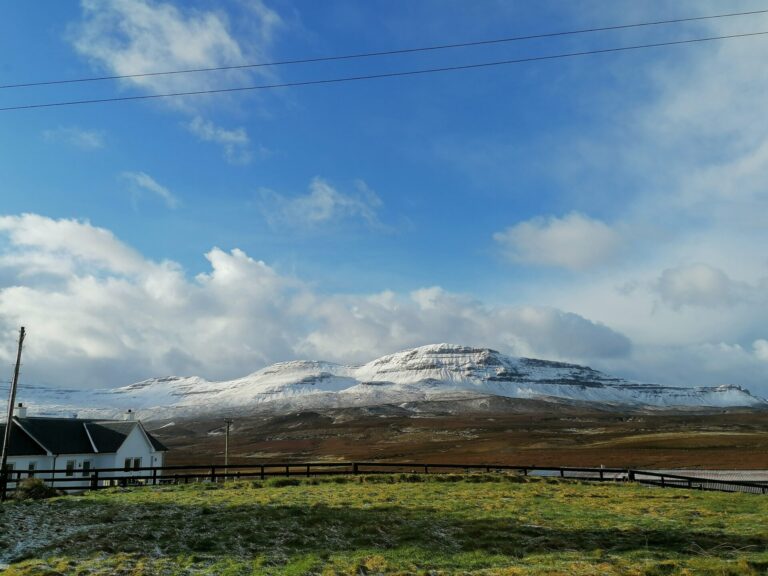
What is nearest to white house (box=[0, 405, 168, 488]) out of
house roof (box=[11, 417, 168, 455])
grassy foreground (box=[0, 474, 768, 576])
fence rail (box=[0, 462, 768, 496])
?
house roof (box=[11, 417, 168, 455])

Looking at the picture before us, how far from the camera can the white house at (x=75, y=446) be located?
156 ft

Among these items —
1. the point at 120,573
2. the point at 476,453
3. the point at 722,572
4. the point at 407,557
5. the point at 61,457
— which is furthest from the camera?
the point at 476,453

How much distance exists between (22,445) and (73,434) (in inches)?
204

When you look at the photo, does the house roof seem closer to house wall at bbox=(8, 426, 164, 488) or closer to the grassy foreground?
house wall at bbox=(8, 426, 164, 488)

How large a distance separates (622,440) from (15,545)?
131818 millimetres

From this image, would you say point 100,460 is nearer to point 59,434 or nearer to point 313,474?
point 59,434

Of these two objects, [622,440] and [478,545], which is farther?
[622,440]

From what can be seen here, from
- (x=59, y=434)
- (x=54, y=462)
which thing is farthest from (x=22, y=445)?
(x=59, y=434)

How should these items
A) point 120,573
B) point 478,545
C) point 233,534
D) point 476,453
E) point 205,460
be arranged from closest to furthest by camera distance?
point 120,573
point 478,545
point 233,534
point 476,453
point 205,460

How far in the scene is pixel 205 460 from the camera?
12300 centimetres

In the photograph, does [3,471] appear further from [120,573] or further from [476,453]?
[476,453]

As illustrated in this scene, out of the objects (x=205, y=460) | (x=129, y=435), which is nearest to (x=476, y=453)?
(x=205, y=460)

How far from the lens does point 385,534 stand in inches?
733

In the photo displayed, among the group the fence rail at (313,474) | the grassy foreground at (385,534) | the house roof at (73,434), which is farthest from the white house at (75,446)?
the grassy foreground at (385,534)
